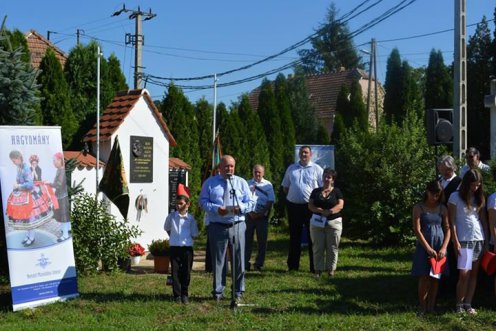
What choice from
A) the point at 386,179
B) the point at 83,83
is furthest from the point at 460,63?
the point at 83,83

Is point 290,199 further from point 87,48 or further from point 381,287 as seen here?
point 87,48

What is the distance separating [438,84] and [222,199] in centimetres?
2196

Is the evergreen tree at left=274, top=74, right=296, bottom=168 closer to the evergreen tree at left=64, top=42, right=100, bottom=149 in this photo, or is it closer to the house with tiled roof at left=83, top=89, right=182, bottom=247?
the house with tiled roof at left=83, top=89, right=182, bottom=247

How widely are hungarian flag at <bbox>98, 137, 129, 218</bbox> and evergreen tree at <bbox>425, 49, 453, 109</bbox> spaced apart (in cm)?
2001

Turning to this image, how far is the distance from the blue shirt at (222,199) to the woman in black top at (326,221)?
1.74m

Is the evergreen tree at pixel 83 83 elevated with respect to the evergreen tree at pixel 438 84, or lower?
lower

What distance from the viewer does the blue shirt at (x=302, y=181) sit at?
9.95 metres

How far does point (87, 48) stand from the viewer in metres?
14.3

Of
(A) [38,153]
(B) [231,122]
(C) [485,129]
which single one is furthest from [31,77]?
(C) [485,129]

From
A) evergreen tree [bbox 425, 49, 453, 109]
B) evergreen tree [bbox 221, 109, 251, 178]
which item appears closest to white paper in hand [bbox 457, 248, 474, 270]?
evergreen tree [bbox 221, 109, 251, 178]

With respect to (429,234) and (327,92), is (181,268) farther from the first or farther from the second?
(327,92)

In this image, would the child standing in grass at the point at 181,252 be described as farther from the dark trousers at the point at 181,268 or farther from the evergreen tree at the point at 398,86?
the evergreen tree at the point at 398,86

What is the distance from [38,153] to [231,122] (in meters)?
11.5

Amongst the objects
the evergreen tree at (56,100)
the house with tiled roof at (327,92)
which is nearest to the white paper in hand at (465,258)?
the evergreen tree at (56,100)
